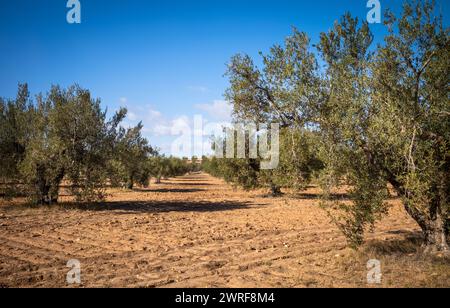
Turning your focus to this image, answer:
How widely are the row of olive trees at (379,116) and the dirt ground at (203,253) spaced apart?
1655mm

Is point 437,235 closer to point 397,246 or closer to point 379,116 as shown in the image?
point 397,246

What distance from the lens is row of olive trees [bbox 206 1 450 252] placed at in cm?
924

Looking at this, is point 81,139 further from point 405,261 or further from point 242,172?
point 405,261

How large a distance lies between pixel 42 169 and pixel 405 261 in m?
22.3

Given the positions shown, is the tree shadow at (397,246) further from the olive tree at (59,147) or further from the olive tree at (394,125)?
the olive tree at (59,147)

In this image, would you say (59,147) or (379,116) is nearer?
(379,116)

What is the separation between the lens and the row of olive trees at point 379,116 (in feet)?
30.3

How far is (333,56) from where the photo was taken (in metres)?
11.6

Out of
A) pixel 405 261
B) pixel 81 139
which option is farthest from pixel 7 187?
pixel 405 261

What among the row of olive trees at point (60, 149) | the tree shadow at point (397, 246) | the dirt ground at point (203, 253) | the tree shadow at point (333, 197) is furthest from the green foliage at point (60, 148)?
the tree shadow at point (397, 246)

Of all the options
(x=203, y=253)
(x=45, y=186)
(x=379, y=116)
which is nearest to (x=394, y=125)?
(x=379, y=116)

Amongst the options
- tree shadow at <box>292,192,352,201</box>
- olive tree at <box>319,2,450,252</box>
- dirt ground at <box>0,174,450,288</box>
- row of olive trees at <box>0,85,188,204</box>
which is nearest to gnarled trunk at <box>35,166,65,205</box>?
row of olive trees at <box>0,85,188,204</box>

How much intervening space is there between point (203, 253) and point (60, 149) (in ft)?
49.3

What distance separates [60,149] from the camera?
2167 centimetres
